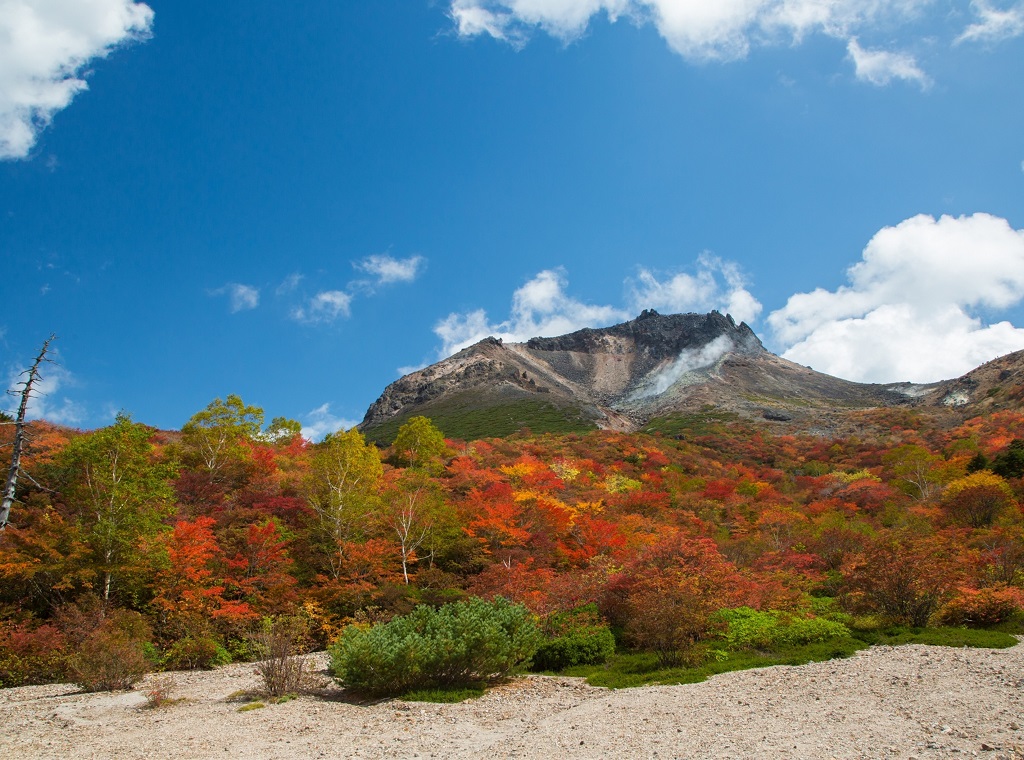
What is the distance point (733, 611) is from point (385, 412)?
126382 mm

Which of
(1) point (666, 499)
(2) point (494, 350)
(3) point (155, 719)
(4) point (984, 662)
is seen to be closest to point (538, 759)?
(3) point (155, 719)

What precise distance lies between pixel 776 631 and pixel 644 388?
15062 cm

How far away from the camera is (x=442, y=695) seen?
41.9 feet

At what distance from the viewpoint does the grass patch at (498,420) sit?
293ft

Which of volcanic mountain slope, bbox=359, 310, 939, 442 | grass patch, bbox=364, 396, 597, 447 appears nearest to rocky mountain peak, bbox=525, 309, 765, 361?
volcanic mountain slope, bbox=359, 310, 939, 442

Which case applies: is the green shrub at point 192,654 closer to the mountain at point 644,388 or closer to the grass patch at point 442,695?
the grass patch at point 442,695

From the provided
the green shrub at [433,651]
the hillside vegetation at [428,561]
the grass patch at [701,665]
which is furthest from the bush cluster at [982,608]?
the green shrub at [433,651]

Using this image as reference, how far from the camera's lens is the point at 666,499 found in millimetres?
39469

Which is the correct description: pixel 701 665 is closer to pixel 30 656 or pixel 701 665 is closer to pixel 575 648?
pixel 575 648

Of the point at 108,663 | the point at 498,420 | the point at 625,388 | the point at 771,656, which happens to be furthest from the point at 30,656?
the point at 625,388

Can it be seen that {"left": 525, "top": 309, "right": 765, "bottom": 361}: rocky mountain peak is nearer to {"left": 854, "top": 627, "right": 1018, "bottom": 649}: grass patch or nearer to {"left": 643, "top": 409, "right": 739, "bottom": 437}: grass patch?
{"left": 643, "top": 409, "right": 739, "bottom": 437}: grass patch

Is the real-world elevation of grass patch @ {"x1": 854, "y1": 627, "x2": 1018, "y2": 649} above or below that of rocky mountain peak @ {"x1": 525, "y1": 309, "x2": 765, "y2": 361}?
below

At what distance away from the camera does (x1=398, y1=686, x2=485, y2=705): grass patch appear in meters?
12.6

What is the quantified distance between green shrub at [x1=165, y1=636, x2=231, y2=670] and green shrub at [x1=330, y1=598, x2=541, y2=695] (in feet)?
21.6
